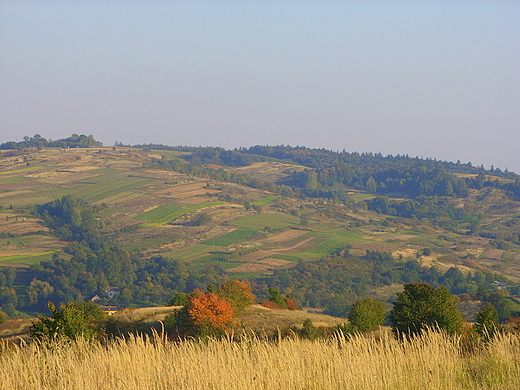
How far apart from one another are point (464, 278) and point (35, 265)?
135 meters

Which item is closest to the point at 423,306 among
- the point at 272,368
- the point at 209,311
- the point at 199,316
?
the point at 272,368

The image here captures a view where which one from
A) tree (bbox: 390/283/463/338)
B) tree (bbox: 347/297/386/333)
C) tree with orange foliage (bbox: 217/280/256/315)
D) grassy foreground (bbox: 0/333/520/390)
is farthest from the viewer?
tree with orange foliage (bbox: 217/280/256/315)

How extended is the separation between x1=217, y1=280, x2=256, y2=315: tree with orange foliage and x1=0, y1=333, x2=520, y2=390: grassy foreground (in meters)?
56.3

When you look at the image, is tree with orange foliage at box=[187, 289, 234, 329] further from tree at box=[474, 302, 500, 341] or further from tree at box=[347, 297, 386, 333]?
tree at box=[474, 302, 500, 341]

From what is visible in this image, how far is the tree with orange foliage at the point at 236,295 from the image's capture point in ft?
225

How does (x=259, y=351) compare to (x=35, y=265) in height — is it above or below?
above

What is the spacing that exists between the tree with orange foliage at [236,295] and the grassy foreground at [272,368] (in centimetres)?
5629

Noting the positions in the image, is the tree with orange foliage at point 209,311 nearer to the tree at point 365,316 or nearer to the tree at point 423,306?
the tree at point 365,316

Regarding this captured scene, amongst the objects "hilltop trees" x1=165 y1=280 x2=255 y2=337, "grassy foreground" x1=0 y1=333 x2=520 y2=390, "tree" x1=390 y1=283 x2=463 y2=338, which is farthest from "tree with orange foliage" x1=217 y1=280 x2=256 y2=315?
"grassy foreground" x1=0 y1=333 x2=520 y2=390

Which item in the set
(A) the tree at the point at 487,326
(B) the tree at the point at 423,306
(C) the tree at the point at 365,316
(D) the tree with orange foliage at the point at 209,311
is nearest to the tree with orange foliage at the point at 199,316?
(D) the tree with orange foliage at the point at 209,311

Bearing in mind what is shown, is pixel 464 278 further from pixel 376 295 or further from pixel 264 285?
pixel 264 285

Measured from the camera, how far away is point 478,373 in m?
10.7

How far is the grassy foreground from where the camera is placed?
9.74m

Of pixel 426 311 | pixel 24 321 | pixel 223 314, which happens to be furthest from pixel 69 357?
pixel 24 321
